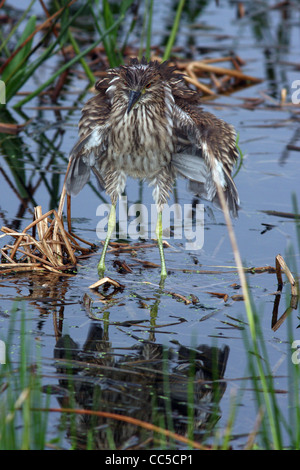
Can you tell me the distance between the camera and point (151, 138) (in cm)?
541

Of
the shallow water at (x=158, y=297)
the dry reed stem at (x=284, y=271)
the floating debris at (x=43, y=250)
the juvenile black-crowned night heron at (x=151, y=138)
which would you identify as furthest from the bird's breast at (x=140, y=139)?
the dry reed stem at (x=284, y=271)

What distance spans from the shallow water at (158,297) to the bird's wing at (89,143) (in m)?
0.60

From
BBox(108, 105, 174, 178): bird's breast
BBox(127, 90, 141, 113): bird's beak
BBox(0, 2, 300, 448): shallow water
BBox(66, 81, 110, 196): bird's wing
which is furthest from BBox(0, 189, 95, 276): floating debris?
BBox(127, 90, 141, 113): bird's beak

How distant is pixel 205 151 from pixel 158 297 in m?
1.05

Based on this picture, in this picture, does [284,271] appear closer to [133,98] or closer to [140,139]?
[140,139]

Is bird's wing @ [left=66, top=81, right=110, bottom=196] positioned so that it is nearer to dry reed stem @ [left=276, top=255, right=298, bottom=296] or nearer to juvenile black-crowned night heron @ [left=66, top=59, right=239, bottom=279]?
juvenile black-crowned night heron @ [left=66, top=59, right=239, bottom=279]

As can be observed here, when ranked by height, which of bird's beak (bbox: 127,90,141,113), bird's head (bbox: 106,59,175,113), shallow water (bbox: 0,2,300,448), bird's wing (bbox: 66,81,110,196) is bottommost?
shallow water (bbox: 0,2,300,448)

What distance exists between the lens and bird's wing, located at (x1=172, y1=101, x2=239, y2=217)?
17.4 ft

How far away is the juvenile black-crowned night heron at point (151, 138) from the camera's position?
535cm

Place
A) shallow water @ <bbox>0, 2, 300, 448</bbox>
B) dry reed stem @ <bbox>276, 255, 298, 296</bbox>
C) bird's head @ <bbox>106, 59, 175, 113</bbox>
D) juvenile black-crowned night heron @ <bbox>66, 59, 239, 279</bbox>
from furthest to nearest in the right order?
juvenile black-crowned night heron @ <bbox>66, 59, 239, 279</bbox> → bird's head @ <bbox>106, 59, 175, 113</bbox> → dry reed stem @ <bbox>276, 255, 298, 296</bbox> → shallow water @ <bbox>0, 2, 300, 448</bbox>

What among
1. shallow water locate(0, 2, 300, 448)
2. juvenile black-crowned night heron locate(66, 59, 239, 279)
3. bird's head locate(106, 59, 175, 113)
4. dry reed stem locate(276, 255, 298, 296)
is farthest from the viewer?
juvenile black-crowned night heron locate(66, 59, 239, 279)

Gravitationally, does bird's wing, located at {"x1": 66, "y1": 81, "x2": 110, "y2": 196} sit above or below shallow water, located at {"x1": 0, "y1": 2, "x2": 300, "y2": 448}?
above

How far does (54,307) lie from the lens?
4770 millimetres

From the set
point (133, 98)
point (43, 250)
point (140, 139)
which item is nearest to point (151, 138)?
point (140, 139)
